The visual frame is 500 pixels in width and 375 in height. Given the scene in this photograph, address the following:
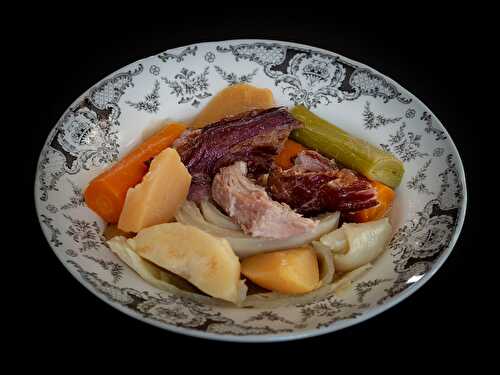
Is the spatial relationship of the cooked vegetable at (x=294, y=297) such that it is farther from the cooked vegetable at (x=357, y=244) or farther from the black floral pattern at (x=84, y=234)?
the black floral pattern at (x=84, y=234)

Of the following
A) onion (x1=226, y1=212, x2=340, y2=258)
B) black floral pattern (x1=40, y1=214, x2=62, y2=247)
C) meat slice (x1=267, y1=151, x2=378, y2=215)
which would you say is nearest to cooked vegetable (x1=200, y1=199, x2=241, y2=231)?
onion (x1=226, y1=212, x2=340, y2=258)

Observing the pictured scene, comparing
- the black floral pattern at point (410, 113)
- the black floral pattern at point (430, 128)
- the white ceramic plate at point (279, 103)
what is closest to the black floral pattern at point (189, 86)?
the white ceramic plate at point (279, 103)

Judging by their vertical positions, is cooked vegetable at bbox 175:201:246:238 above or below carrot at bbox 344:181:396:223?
below

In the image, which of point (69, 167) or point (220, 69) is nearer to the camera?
point (69, 167)

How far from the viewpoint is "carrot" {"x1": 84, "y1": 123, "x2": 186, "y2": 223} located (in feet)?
13.7

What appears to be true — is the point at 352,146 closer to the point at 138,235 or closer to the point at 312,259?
the point at 312,259

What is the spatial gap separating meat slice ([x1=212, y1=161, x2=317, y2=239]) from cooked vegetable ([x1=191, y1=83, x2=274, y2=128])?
80 centimetres

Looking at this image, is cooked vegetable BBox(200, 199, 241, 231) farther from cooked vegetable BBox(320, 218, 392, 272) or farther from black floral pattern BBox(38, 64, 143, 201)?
black floral pattern BBox(38, 64, 143, 201)

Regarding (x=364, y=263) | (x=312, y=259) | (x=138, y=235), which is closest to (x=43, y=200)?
(x=138, y=235)

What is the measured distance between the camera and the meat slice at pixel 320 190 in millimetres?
4156

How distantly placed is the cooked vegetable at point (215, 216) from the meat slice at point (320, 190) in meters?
0.38

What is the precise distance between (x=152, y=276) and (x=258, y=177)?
110 cm

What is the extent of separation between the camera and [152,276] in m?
3.79

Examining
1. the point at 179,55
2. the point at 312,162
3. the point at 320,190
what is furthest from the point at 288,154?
the point at 179,55
